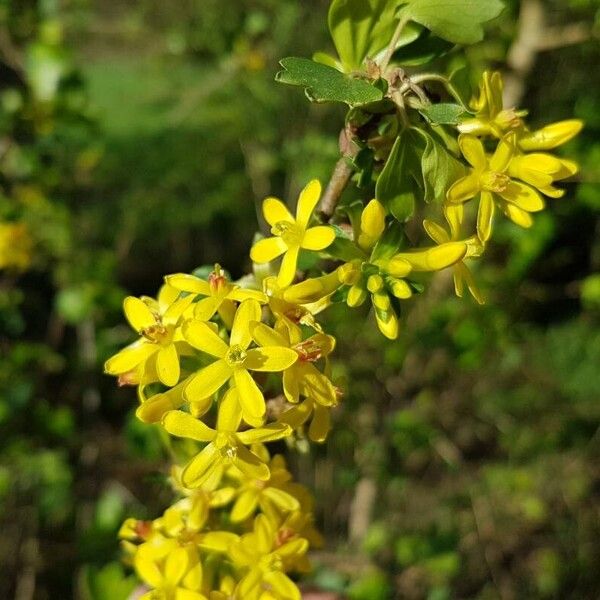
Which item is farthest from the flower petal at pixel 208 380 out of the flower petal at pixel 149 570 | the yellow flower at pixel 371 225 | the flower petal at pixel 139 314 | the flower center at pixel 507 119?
the flower center at pixel 507 119

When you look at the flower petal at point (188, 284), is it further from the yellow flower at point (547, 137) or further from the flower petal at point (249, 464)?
the yellow flower at point (547, 137)

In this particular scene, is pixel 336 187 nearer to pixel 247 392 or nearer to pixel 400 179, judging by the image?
pixel 400 179

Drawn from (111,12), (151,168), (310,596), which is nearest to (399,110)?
(310,596)

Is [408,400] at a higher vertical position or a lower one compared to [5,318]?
lower

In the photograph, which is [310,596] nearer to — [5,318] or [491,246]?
[5,318]

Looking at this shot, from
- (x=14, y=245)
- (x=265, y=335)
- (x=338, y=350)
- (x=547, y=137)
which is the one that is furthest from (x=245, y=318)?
(x=338, y=350)

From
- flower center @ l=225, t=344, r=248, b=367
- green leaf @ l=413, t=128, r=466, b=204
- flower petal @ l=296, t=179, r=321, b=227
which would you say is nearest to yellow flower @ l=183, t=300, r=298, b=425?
flower center @ l=225, t=344, r=248, b=367
